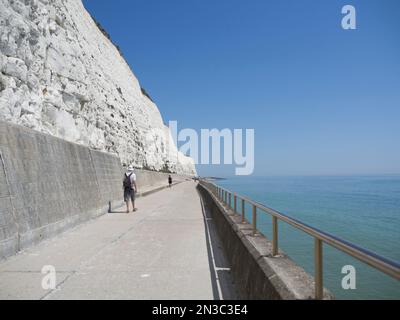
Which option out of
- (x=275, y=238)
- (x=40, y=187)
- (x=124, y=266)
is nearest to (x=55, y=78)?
(x=40, y=187)

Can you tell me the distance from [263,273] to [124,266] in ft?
10.8

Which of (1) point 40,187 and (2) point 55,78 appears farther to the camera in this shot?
(2) point 55,78

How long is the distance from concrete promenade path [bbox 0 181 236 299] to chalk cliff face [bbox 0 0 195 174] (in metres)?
11.6

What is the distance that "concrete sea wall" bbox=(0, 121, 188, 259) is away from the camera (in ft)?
25.8

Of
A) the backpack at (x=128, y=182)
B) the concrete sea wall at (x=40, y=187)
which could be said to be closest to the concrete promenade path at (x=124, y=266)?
the concrete sea wall at (x=40, y=187)

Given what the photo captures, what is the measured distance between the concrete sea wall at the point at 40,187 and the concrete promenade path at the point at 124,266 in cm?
41

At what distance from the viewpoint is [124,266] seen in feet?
23.9

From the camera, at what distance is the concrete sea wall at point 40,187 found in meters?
7.85

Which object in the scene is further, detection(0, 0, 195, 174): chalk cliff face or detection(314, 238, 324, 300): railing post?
detection(0, 0, 195, 174): chalk cliff face
